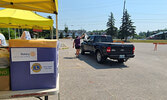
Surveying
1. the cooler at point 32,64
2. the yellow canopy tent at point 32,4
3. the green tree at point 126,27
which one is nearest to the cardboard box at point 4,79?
the cooler at point 32,64

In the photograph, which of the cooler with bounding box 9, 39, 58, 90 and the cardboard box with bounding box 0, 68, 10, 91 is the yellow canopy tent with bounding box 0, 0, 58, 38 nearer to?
the cooler with bounding box 9, 39, 58, 90

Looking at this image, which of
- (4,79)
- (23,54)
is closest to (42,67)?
(23,54)

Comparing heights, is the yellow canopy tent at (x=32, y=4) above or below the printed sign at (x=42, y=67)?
above

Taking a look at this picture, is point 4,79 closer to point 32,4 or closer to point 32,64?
point 32,64

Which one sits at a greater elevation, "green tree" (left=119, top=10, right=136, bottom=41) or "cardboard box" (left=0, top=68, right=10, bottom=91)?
"green tree" (left=119, top=10, right=136, bottom=41)

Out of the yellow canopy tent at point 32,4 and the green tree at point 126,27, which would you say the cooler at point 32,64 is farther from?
the green tree at point 126,27

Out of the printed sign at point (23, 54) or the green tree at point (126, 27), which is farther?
the green tree at point (126, 27)

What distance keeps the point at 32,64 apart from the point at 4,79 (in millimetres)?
444

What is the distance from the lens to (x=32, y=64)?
1.65 meters

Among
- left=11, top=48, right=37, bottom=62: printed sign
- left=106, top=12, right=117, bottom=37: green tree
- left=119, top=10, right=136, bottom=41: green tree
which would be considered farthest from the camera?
left=106, top=12, right=117, bottom=37: green tree

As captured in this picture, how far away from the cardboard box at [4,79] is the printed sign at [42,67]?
339mm

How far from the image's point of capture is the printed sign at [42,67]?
166 cm

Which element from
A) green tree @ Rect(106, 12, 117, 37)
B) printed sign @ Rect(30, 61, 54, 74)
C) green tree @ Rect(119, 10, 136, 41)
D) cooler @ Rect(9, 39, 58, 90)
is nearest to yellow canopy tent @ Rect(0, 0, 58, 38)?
cooler @ Rect(9, 39, 58, 90)

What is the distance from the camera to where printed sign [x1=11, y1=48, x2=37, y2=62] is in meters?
1.57
